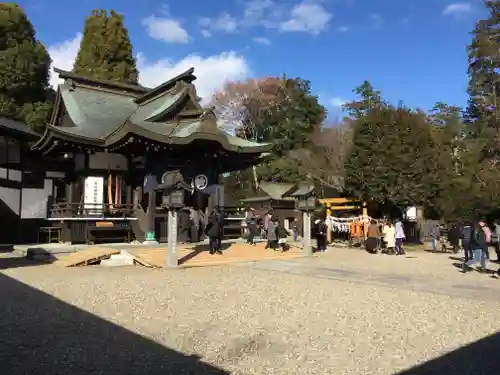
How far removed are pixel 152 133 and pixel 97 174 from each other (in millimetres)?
3957

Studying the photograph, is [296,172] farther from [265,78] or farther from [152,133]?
[152,133]

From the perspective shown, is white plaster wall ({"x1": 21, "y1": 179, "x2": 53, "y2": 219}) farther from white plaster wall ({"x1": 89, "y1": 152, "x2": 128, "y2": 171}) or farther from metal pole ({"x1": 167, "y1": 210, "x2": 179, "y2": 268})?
metal pole ({"x1": 167, "y1": 210, "x2": 179, "y2": 268})

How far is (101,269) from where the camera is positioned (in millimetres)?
12570

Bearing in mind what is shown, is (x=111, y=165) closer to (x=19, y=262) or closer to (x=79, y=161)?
(x=79, y=161)

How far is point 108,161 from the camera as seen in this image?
67.5 feet

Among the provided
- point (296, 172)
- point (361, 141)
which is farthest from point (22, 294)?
point (296, 172)

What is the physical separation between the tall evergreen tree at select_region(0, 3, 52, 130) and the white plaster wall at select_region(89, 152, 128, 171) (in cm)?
746

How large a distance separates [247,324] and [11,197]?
1768cm

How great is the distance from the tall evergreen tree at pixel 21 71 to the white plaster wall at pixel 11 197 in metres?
6.66

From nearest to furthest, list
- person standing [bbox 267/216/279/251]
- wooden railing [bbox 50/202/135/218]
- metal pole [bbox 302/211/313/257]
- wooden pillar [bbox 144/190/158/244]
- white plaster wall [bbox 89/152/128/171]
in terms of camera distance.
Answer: metal pole [bbox 302/211/313/257] < person standing [bbox 267/216/279/251] < wooden pillar [bbox 144/190/158/244] < wooden railing [bbox 50/202/135/218] < white plaster wall [bbox 89/152/128/171]

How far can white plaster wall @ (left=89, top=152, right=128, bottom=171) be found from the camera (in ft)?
66.9

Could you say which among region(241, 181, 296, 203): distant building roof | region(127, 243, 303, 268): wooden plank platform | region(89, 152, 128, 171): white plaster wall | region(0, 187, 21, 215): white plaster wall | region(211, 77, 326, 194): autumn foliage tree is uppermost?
region(211, 77, 326, 194): autumn foliage tree

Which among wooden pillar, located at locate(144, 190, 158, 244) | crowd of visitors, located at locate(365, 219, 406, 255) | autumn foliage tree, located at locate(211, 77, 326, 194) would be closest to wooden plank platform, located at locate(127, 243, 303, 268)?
wooden pillar, located at locate(144, 190, 158, 244)

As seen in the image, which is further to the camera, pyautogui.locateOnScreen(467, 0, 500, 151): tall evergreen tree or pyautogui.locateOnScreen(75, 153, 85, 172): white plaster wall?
pyautogui.locateOnScreen(467, 0, 500, 151): tall evergreen tree
